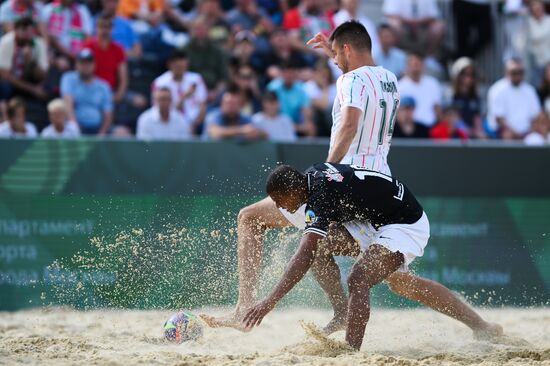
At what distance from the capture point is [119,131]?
38.1 feet

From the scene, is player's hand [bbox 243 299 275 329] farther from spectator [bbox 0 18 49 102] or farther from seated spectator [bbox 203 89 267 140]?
spectator [bbox 0 18 49 102]

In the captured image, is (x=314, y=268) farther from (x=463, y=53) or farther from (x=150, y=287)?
(x=463, y=53)

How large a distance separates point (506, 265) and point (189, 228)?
3.20m

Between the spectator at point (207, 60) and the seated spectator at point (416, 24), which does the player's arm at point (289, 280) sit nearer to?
the spectator at point (207, 60)

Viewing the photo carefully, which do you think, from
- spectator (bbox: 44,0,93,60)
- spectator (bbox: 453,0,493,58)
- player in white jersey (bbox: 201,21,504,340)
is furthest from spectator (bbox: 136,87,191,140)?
spectator (bbox: 453,0,493,58)

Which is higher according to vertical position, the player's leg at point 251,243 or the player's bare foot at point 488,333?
the player's leg at point 251,243

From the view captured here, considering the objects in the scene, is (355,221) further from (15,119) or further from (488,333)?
(15,119)

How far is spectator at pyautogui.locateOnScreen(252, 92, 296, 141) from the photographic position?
1161 centimetres

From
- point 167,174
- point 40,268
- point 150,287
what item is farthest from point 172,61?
point 150,287

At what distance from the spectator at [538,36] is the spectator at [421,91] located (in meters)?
2.52

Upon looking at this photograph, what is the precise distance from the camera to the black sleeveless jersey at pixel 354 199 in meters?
6.03

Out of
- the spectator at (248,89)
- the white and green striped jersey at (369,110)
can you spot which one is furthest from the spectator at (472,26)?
the white and green striped jersey at (369,110)

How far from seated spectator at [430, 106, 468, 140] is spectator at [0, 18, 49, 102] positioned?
15.9ft

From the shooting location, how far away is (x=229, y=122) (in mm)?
11414
